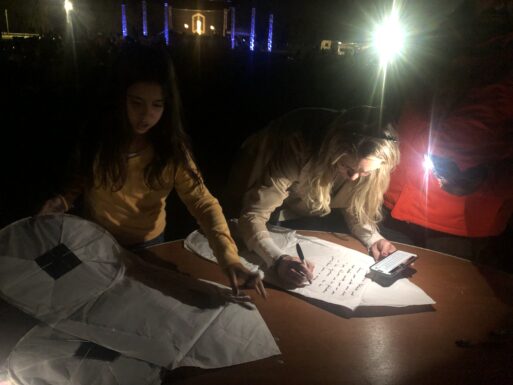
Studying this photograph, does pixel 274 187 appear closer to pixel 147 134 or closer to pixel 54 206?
pixel 147 134

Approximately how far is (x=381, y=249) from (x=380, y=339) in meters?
0.59

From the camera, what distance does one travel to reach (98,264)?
1.23m

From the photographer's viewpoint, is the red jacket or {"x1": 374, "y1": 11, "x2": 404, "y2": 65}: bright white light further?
{"x1": 374, "y1": 11, "x2": 404, "y2": 65}: bright white light

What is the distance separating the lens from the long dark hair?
1432mm

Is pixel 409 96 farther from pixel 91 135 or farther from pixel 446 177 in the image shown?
pixel 91 135

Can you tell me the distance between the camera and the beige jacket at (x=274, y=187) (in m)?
1.63

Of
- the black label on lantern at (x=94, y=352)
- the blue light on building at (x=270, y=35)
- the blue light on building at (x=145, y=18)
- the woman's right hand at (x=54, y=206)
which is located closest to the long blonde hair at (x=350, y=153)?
the woman's right hand at (x=54, y=206)

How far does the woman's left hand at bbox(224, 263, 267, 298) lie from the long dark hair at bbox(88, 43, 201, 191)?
0.44 meters

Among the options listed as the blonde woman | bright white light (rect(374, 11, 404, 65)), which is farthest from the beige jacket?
bright white light (rect(374, 11, 404, 65))

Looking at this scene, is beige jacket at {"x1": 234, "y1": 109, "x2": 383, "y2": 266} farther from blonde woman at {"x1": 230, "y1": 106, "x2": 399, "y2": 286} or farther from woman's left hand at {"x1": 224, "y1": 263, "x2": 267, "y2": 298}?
woman's left hand at {"x1": 224, "y1": 263, "x2": 267, "y2": 298}

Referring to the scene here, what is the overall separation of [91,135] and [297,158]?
33.5 inches

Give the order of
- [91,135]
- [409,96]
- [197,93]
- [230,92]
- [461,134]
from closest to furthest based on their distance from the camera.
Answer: [91,135] → [461,134] → [409,96] → [197,93] → [230,92]

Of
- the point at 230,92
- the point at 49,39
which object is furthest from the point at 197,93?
the point at 49,39

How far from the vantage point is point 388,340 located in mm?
1149
